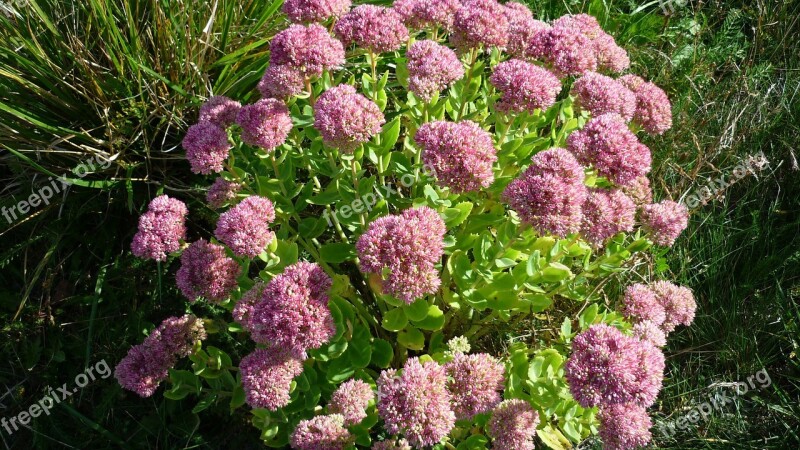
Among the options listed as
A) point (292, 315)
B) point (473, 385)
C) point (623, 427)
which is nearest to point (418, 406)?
point (473, 385)

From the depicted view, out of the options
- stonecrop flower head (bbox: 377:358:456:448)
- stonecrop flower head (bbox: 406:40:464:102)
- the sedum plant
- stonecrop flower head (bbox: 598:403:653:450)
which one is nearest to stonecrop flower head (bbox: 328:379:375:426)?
the sedum plant

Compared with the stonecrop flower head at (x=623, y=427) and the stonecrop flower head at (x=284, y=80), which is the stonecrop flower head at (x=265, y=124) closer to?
the stonecrop flower head at (x=284, y=80)

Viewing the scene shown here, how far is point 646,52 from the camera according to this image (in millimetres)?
4250

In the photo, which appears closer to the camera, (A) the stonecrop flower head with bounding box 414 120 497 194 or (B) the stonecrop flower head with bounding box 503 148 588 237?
(B) the stonecrop flower head with bounding box 503 148 588 237

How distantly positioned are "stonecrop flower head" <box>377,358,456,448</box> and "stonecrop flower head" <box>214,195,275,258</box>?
68 centimetres

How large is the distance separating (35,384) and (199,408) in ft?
4.56

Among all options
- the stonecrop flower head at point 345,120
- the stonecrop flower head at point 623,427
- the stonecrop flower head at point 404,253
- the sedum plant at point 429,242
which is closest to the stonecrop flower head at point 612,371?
the sedum plant at point 429,242

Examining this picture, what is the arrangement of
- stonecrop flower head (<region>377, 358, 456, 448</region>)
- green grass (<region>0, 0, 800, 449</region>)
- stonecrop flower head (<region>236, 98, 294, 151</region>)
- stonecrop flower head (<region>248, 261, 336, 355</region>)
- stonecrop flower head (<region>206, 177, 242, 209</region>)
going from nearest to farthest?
stonecrop flower head (<region>377, 358, 456, 448</region>)
stonecrop flower head (<region>248, 261, 336, 355</region>)
stonecrop flower head (<region>236, 98, 294, 151</region>)
stonecrop flower head (<region>206, 177, 242, 209</region>)
green grass (<region>0, 0, 800, 449</region>)

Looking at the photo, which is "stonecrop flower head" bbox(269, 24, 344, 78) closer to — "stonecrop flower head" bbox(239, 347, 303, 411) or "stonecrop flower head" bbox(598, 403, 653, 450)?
"stonecrop flower head" bbox(239, 347, 303, 411)

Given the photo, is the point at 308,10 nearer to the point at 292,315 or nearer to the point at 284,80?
the point at 284,80

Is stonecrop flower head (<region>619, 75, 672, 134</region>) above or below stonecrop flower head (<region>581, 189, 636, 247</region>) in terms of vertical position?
above

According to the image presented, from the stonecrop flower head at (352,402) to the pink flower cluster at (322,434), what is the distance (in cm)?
3

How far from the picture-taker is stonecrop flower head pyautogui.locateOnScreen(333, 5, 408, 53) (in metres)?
2.52

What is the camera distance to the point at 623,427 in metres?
2.12
